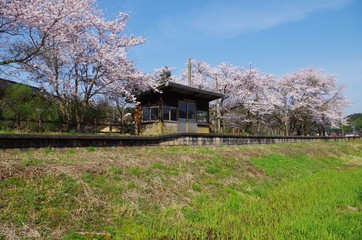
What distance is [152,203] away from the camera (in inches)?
242

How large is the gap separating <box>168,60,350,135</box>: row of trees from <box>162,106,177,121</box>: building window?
5.62m

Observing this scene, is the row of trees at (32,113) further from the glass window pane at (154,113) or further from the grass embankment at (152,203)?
the grass embankment at (152,203)

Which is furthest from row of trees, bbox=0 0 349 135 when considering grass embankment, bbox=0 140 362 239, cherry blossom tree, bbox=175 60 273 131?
grass embankment, bbox=0 140 362 239

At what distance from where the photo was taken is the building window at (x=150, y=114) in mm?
20656

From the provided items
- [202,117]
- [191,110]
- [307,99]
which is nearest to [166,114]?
[191,110]

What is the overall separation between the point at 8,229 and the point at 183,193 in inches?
165

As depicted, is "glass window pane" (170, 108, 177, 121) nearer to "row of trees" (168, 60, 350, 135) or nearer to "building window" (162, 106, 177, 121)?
"building window" (162, 106, 177, 121)

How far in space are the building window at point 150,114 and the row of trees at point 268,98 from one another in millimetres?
6979

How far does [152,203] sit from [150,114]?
1519 cm

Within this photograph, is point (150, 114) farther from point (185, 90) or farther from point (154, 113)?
point (185, 90)

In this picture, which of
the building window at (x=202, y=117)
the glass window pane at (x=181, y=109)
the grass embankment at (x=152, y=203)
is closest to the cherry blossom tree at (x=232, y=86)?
the building window at (x=202, y=117)

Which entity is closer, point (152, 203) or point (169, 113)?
point (152, 203)

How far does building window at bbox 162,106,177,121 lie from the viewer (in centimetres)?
2042

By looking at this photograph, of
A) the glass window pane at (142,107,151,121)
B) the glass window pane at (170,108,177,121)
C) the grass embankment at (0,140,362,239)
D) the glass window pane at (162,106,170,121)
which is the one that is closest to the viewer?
the grass embankment at (0,140,362,239)
